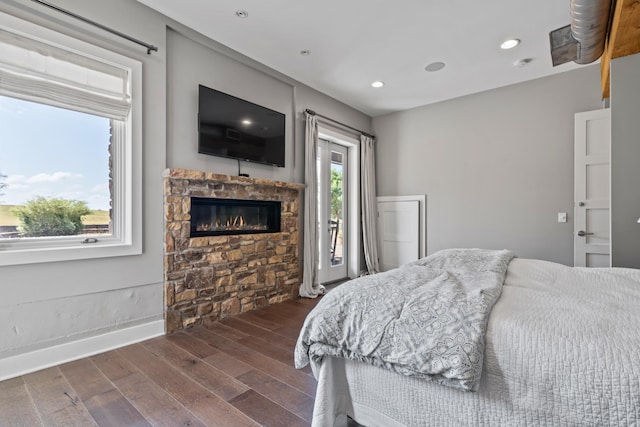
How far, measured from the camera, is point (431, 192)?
488 cm

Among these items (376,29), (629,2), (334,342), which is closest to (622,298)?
(334,342)

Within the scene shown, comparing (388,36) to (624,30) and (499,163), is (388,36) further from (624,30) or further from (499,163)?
(499,163)

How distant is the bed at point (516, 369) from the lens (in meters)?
0.95

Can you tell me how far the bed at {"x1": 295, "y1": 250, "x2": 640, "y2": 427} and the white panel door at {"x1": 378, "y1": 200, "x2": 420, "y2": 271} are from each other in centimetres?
328

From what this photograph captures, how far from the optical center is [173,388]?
75.2 inches

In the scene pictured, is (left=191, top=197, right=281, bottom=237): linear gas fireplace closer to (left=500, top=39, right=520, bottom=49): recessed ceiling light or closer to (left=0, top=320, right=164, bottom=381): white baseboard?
(left=0, top=320, right=164, bottom=381): white baseboard

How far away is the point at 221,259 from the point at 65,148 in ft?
5.13

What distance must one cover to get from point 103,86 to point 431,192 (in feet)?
13.9

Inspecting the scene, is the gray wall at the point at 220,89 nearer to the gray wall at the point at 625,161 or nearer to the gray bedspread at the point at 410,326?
the gray bedspread at the point at 410,326

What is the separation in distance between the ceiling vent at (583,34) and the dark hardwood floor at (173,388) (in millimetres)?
3031

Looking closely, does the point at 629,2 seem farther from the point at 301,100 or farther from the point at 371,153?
the point at 371,153

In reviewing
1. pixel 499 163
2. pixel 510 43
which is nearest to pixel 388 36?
pixel 510 43

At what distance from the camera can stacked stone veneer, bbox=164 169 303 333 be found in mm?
2842

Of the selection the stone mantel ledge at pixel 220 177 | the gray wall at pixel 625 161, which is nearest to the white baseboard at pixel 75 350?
the stone mantel ledge at pixel 220 177
